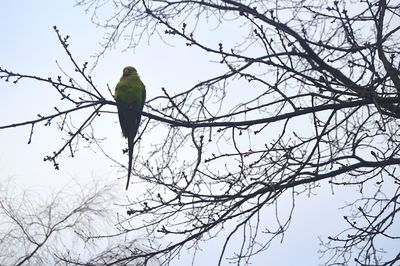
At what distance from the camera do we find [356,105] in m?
3.21

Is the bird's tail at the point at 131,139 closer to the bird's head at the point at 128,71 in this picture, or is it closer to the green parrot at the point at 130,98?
the green parrot at the point at 130,98

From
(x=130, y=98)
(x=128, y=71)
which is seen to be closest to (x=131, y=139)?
(x=130, y=98)

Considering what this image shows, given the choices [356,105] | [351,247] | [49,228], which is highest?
[49,228]

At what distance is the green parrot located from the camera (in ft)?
12.6

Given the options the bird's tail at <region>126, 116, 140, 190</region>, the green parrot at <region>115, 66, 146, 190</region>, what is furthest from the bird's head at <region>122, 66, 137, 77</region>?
the bird's tail at <region>126, 116, 140, 190</region>

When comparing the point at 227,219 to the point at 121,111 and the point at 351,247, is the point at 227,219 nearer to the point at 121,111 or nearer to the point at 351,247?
the point at 351,247

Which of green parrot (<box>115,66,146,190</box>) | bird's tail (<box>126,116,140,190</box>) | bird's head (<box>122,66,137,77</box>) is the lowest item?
bird's tail (<box>126,116,140,190</box>)

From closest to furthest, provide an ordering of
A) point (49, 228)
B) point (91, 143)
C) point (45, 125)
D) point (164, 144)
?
point (45, 125)
point (91, 143)
point (164, 144)
point (49, 228)

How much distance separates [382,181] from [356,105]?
0.79m

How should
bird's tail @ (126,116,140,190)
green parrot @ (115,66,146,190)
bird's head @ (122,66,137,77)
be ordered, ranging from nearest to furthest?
1. bird's tail @ (126,116,140,190)
2. green parrot @ (115,66,146,190)
3. bird's head @ (122,66,137,77)

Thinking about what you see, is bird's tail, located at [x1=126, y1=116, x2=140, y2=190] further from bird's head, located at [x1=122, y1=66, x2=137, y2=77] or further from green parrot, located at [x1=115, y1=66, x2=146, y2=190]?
bird's head, located at [x1=122, y1=66, x2=137, y2=77]

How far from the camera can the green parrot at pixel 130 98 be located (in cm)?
383

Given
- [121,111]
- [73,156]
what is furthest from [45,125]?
[121,111]

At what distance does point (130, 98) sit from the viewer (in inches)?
164
